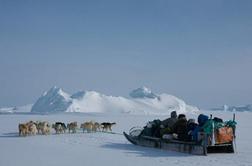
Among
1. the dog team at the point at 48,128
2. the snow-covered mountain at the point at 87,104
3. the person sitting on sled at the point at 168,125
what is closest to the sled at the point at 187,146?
the person sitting on sled at the point at 168,125

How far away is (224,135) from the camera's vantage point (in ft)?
39.3

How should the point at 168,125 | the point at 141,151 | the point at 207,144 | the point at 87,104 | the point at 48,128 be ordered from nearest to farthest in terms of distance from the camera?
the point at 207,144, the point at 141,151, the point at 168,125, the point at 48,128, the point at 87,104

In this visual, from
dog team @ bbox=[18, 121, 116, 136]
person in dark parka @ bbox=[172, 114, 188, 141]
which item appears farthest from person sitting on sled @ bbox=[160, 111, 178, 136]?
dog team @ bbox=[18, 121, 116, 136]

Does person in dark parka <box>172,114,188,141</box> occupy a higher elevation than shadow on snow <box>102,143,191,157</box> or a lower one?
higher

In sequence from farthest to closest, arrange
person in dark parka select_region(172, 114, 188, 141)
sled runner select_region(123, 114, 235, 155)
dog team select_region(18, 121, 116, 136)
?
dog team select_region(18, 121, 116, 136), person in dark parka select_region(172, 114, 188, 141), sled runner select_region(123, 114, 235, 155)

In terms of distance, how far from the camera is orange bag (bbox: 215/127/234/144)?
11.9m

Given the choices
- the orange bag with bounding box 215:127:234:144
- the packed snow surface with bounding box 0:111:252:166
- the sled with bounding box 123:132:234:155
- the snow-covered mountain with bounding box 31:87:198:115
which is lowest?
the packed snow surface with bounding box 0:111:252:166

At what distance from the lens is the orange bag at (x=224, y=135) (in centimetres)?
1189

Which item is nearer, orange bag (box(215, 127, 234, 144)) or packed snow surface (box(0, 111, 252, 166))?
packed snow surface (box(0, 111, 252, 166))

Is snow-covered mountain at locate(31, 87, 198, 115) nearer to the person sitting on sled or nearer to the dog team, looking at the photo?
the dog team

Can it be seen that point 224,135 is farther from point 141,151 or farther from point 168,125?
point 141,151

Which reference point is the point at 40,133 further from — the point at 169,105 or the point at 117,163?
the point at 169,105

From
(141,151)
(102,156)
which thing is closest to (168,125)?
(141,151)

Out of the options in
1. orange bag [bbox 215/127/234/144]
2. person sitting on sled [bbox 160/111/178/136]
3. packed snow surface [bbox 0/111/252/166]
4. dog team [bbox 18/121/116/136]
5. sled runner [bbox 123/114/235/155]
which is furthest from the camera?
dog team [bbox 18/121/116/136]
